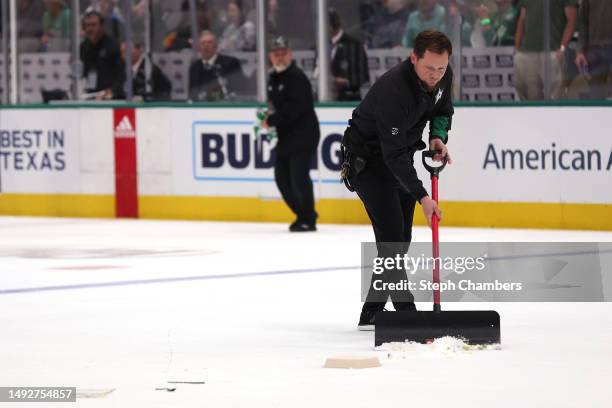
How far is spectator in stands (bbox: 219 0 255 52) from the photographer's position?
1925 cm

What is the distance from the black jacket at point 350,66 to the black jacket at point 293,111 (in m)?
1.23

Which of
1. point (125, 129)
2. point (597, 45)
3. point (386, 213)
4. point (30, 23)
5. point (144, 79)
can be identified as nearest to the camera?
point (386, 213)

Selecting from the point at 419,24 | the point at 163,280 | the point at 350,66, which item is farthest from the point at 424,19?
the point at 163,280

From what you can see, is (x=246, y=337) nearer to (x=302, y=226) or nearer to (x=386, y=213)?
(x=386, y=213)

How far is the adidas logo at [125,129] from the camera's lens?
19594 mm

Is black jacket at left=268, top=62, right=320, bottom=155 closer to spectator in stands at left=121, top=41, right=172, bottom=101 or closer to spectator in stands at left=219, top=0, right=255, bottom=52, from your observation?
spectator in stands at left=219, top=0, right=255, bottom=52

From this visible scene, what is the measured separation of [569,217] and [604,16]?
2.08 metres

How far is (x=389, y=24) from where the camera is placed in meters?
18.2

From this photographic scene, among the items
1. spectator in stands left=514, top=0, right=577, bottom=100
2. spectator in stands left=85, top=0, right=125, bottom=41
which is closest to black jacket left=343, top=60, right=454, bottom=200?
spectator in stands left=514, top=0, right=577, bottom=100

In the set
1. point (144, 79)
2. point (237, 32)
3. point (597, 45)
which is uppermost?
point (237, 32)

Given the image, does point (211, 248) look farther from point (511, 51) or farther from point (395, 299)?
point (395, 299)

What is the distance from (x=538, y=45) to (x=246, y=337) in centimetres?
876

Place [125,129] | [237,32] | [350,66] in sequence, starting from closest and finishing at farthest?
[350,66]
[237,32]
[125,129]

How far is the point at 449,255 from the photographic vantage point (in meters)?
8.96
